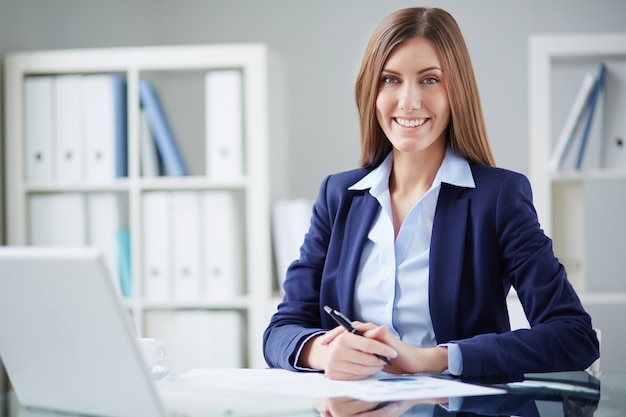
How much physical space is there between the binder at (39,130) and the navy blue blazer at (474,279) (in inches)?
69.0

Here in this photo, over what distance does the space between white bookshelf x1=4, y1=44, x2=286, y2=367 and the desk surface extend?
1.88m

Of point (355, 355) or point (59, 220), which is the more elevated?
point (59, 220)

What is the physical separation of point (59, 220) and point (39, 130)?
348 mm

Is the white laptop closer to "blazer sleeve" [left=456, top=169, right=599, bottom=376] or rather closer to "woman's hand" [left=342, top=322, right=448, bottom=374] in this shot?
"woman's hand" [left=342, top=322, right=448, bottom=374]

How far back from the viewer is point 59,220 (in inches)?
126

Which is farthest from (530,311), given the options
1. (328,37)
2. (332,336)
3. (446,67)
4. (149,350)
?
(328,37)

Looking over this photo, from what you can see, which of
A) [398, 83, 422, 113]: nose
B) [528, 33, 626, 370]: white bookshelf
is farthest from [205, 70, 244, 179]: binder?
[398, 83, 422, 113]: nose

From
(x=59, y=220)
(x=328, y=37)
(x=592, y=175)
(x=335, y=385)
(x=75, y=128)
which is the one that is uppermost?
(x=328, y=37)

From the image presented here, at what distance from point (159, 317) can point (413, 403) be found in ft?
7.28

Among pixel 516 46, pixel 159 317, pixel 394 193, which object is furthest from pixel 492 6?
pixel 394 193

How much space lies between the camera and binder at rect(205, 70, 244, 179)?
3129mm

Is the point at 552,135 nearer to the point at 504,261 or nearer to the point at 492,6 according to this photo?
the point at 492,6

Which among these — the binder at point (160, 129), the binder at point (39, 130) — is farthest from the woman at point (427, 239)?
the binder at point (39, 130)

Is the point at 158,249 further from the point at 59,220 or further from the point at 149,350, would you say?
the point at 149,350
